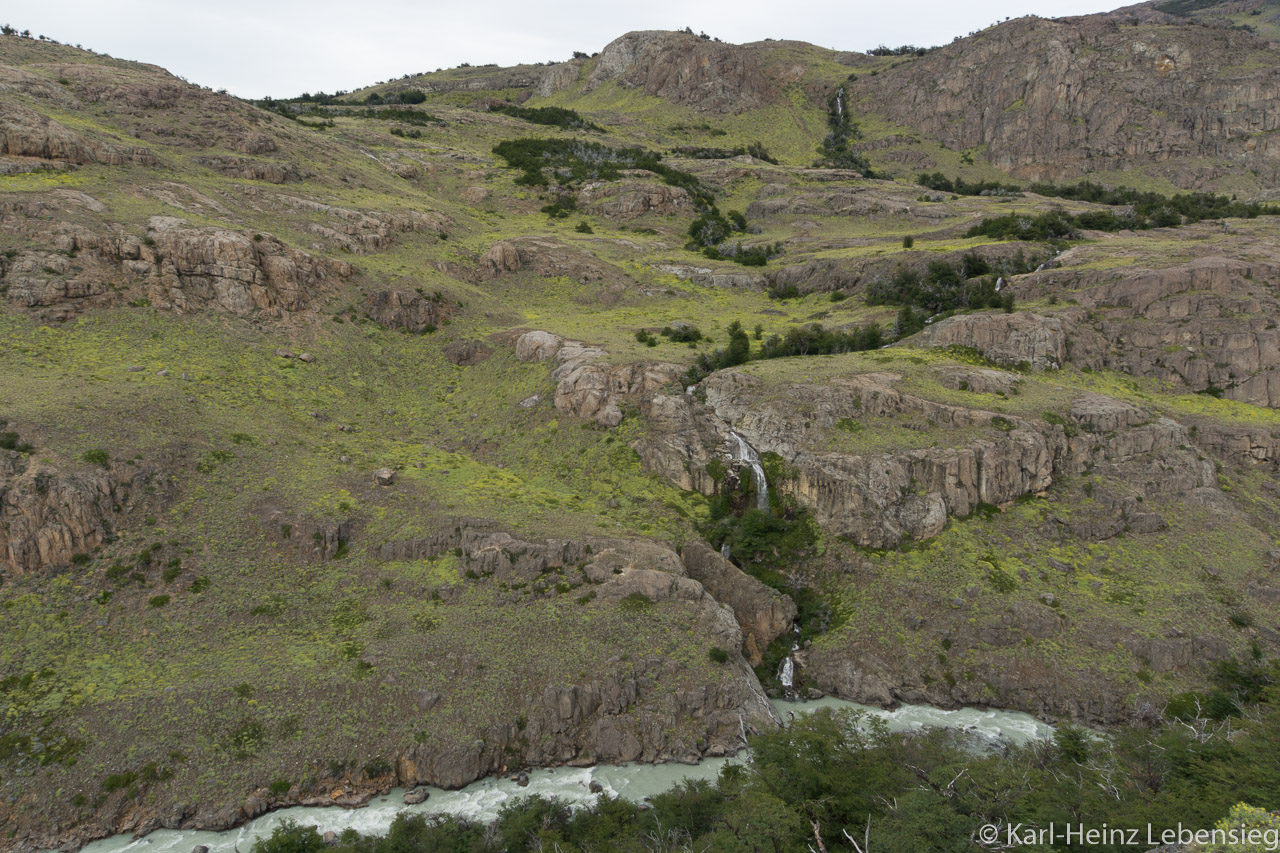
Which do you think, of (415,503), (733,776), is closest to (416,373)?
(415,503)

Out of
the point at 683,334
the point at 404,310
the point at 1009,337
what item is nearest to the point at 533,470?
the point at 683,334

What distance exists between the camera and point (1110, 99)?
5399 inches

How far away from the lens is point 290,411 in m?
55.8

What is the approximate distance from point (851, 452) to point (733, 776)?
28417 millimetres

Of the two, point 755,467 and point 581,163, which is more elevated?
point 581,163

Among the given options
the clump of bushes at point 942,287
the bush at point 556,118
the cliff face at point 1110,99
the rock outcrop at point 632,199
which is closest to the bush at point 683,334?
the clump of bushes at point 942,287

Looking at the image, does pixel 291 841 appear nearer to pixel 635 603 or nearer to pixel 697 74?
pixel 635 603

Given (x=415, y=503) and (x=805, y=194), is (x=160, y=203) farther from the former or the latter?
(x=805, y=194)

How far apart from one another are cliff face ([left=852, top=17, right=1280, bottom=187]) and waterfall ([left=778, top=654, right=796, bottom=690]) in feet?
467

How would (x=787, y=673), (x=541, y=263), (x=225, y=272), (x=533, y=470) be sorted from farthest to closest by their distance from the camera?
(x=541, y=263)
(x=225, y=272)
(x=533, y=470)
(x=787, y=673)

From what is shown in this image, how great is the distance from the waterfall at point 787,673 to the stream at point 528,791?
2041mm

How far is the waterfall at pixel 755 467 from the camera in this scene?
5391 cm

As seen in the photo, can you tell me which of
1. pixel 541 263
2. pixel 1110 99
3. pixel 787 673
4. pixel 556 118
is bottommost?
pixel 787 673

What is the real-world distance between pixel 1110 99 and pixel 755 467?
146693 mm
